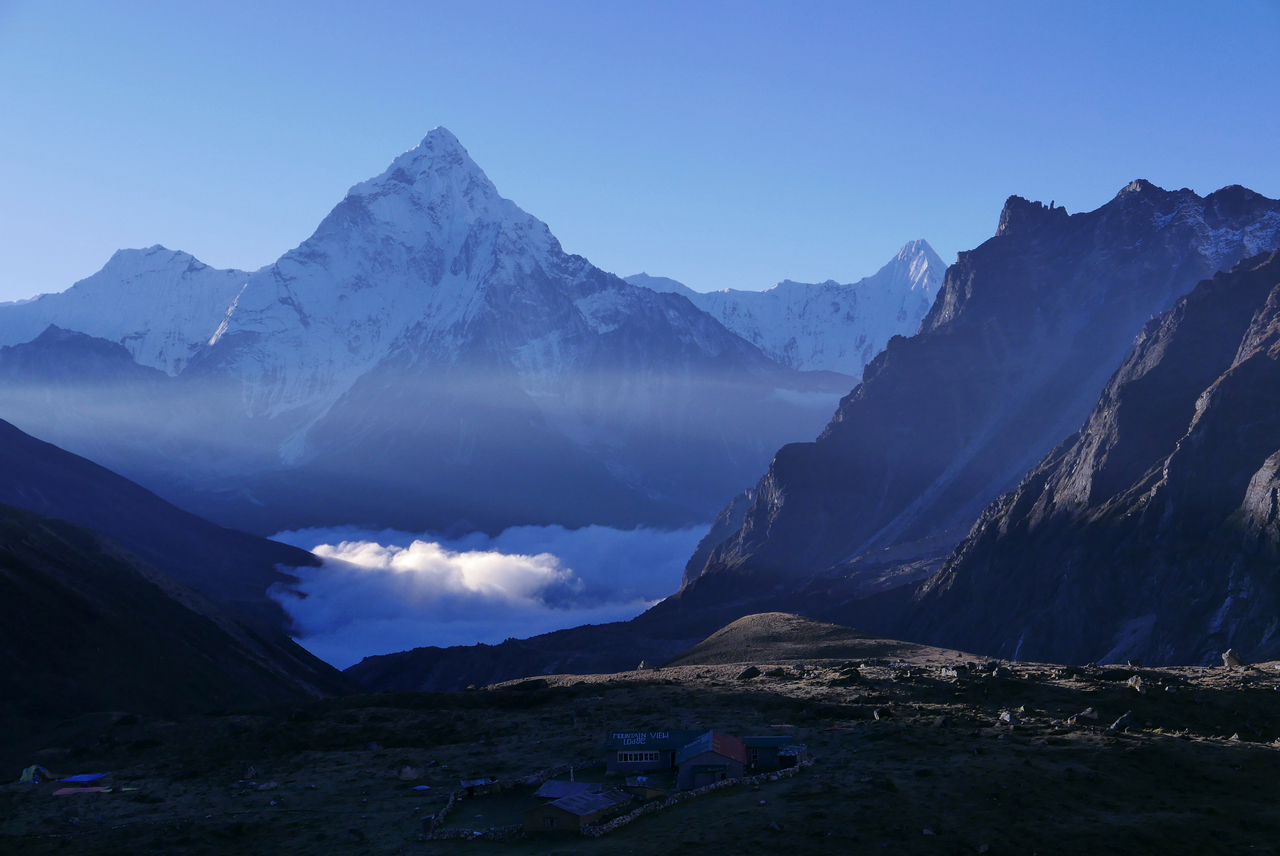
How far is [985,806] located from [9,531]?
159 meters

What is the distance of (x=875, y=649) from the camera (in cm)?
15162

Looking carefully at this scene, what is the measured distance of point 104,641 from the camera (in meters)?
151

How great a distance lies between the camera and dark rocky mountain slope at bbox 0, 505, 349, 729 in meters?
136

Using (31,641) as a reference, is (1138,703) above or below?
below

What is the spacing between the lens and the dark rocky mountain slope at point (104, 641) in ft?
446

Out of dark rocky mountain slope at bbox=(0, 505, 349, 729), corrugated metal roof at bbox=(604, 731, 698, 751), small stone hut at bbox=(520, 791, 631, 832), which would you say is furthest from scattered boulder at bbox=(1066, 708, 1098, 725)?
dark rocky mountain slope at bbox=(0, 505, 349, 729)

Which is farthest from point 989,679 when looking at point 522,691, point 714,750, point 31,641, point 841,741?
point 31,641

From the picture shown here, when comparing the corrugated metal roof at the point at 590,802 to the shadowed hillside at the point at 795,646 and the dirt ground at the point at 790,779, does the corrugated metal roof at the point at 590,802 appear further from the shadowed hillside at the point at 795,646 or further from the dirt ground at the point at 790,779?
the shadowed hillside at the point at 795,646

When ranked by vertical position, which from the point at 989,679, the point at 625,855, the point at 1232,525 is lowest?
the point at 625,855

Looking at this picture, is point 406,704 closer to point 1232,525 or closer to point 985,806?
point 985,806

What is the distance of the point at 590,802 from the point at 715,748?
857 cm

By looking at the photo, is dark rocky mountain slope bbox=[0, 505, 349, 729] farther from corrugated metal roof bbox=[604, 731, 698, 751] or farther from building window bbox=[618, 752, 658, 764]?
building window bbox=[618, 752, 658, 764]

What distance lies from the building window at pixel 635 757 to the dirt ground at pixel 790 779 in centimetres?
664

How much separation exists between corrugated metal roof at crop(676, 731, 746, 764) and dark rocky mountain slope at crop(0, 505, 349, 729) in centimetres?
8968
